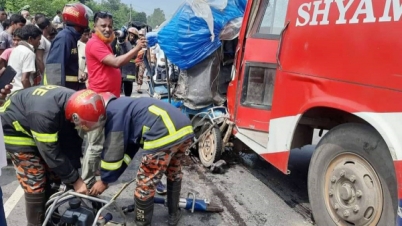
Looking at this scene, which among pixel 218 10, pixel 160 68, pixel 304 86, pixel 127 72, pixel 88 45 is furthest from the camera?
pixel 160 68

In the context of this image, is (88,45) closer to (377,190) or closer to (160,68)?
(377,190)

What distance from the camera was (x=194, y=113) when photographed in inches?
191

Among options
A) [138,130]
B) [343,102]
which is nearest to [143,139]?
[138,130]

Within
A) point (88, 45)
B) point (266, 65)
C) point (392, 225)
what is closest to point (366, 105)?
point (392, 225)

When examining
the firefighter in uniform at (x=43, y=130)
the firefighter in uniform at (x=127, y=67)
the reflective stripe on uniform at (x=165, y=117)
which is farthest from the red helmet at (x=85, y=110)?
the firefighter in uniform at (x=127, y=67)

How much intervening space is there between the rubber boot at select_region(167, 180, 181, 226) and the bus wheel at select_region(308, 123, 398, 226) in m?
1.08

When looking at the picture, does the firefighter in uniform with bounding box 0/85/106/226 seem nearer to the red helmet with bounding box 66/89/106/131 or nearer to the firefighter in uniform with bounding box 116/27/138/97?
the red helmet with bounding box 66/89/106/131

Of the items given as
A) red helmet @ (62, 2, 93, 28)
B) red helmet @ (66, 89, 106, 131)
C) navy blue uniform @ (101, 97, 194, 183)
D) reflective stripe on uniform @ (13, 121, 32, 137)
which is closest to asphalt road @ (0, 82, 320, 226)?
navy blue uniform @ (101, 97, 194, 183)

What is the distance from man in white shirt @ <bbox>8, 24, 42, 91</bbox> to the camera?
431 cm

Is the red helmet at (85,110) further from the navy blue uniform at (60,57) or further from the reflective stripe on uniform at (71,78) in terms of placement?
the reflective stripe on uniform at (71,78)

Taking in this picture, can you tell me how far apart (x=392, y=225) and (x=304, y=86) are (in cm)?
115

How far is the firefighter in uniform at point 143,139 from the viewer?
2727mm

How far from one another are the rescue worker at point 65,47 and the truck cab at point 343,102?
80.5 inches

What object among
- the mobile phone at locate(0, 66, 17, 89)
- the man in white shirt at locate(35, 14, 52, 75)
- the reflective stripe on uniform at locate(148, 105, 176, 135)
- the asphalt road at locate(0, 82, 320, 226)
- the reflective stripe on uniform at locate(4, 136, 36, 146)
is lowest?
the asphalt road at locate(0, 82, 320, 226)
